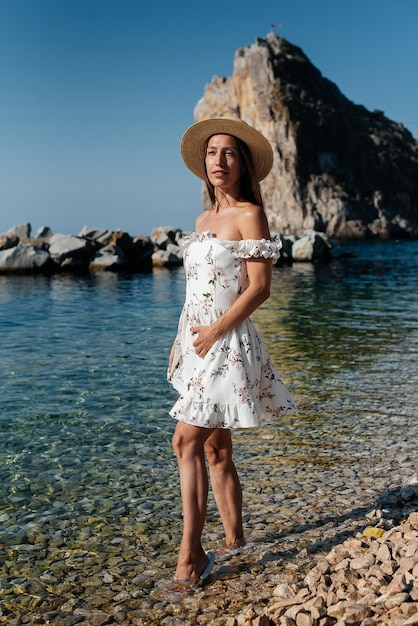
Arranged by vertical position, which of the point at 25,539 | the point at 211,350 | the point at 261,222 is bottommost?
the point at 25,539

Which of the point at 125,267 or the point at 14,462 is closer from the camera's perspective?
the point at 14,462

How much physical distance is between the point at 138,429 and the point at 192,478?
3.73 m

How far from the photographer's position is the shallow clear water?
5.01 meters

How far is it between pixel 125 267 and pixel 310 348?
95.8ft

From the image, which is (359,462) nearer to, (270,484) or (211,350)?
(270,484)

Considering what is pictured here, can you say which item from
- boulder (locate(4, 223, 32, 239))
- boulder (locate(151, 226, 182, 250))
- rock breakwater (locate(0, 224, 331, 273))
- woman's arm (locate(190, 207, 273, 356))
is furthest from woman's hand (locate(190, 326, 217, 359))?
boulder (locate(151, 226, 182, 250))

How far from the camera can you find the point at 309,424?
7.68m

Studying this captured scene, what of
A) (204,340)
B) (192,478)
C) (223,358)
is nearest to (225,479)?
(192,478)

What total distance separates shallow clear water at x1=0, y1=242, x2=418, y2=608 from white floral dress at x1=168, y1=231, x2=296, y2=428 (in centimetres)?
134

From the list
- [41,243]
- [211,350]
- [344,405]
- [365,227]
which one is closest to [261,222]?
[211,350]

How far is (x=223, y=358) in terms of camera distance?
388 cm

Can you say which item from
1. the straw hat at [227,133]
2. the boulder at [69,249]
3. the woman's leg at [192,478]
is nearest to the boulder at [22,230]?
the boulder at [69,249]

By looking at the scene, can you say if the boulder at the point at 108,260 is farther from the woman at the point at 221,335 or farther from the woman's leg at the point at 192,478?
the woman's leg at the point at 192,478

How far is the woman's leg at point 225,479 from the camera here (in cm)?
416
